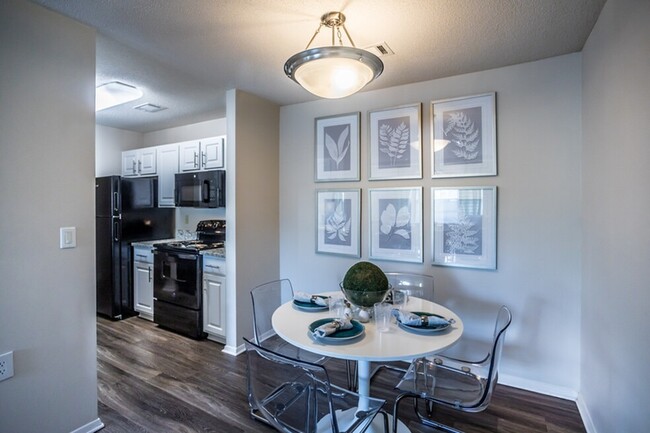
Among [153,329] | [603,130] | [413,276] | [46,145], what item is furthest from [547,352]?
[153,329]

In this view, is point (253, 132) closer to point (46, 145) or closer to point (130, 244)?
point (46, 145)

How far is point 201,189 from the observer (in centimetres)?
337

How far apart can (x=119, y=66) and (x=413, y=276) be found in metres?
2.90

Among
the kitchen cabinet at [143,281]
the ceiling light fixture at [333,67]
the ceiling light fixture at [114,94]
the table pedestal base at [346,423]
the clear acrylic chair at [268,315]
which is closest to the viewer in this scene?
the table pedestal base at [346,423]

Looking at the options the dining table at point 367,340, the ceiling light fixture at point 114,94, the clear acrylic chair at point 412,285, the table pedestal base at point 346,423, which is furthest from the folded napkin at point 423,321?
the ceiling light fixture at point 114,94

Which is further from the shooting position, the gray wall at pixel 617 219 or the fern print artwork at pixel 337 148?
the fern print artwork at pixel 337 148

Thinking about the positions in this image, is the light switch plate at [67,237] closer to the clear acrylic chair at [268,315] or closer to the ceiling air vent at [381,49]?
the clear acrylic chair at [268,315]

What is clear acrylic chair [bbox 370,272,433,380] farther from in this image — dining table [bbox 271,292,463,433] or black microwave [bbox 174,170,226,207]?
black microwave [bbox 174,170,226,207]

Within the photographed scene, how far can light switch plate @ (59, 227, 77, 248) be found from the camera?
5.77 feet

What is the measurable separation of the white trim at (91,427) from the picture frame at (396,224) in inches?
89.8

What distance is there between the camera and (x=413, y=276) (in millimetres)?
2533

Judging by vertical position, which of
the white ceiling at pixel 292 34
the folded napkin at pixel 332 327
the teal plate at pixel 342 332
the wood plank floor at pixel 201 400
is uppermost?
the white ceiling at pixel 292 34

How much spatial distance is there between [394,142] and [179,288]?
2.67 metres

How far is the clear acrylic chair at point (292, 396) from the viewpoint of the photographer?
47.5 inches
